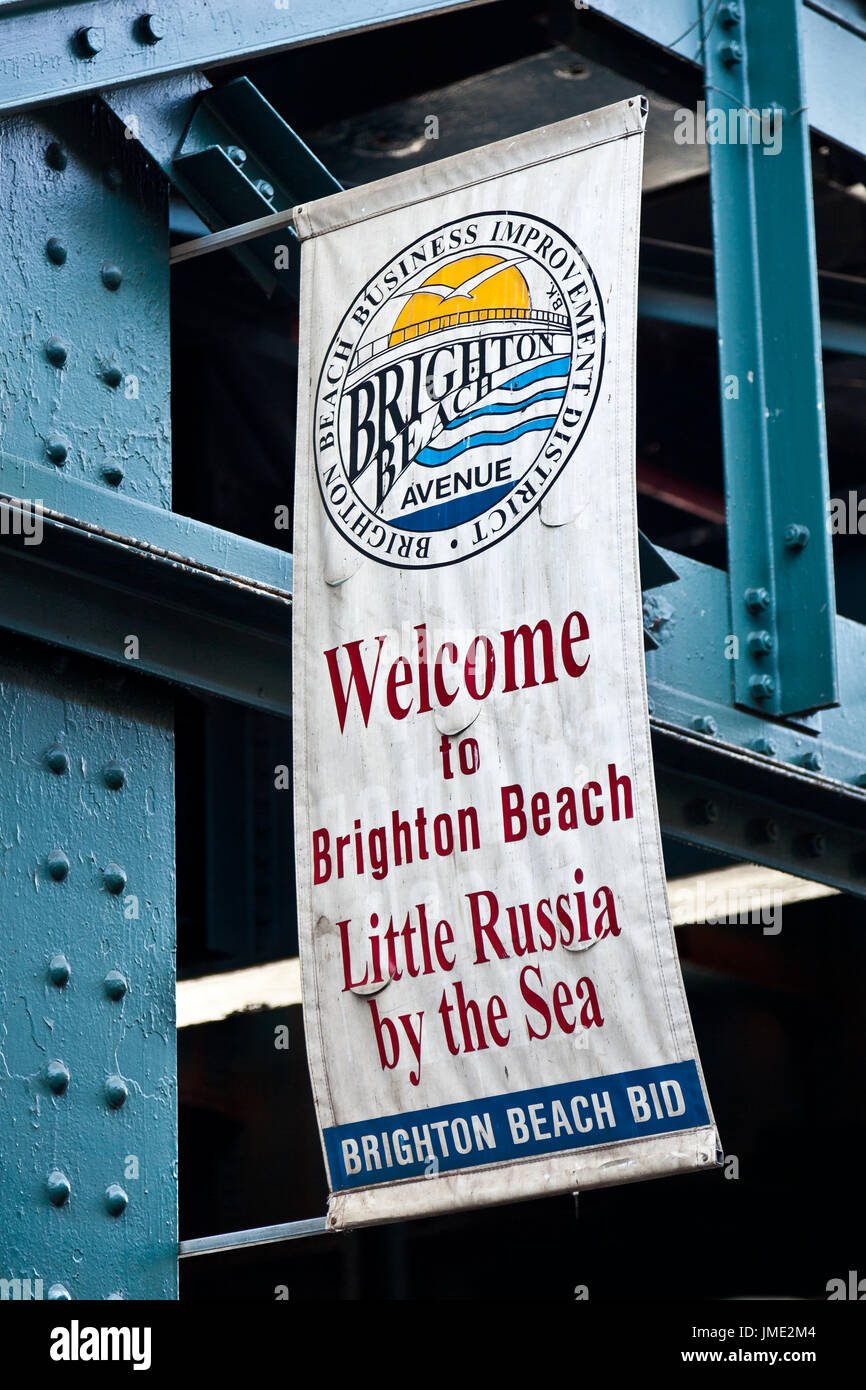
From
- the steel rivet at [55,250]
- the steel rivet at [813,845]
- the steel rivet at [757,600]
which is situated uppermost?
the steel rivet at [55,250]

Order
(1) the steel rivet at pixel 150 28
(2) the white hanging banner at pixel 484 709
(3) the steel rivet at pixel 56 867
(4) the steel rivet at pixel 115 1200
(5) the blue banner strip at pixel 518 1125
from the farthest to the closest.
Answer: (1) the steel rivet at pixel 150 28 < (3) the steel rivet at pixel 56 867 < (4) the steel rivet at pixel 115 1200 < (2) the white hanging banner at pixel 484 709 < (5) the blue banner strip at pixel 518 1125

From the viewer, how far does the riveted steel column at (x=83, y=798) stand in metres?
5.04

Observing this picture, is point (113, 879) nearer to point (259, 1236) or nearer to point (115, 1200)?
point (115, 1200)

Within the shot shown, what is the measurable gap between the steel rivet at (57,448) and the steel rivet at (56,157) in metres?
0.84

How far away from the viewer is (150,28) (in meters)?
5.89

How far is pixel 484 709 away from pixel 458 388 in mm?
907

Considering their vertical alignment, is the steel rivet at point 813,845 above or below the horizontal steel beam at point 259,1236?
above

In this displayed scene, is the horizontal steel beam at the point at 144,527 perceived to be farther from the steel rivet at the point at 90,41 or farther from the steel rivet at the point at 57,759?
the steel rivet at the point at 90,41

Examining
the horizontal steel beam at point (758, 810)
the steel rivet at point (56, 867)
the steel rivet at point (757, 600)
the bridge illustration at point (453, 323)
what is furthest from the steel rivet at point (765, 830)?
the steel rivet at point (56, 867)

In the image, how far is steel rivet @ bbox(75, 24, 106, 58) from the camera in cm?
568

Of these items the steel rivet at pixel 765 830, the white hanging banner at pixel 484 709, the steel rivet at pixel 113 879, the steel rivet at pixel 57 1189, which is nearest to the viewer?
the white hanging banner at pixel 484 709

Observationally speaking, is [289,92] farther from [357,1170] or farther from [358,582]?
[357,1170]

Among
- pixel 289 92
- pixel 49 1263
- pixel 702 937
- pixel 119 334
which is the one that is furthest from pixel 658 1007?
pixel 702 937

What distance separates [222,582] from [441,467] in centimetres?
78
